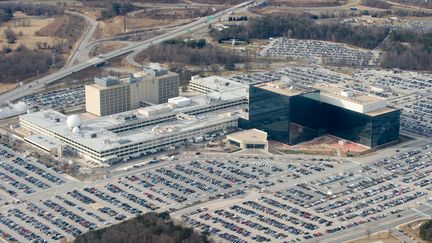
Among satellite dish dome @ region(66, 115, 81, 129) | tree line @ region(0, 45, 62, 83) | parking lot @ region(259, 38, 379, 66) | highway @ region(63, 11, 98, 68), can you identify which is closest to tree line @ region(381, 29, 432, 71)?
parking lot @ region(259, 38, 379, 66)

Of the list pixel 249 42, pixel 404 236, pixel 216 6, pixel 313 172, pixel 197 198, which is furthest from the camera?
pixel 216 6

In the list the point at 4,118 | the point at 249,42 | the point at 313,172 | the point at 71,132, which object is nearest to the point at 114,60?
the point at 249,42

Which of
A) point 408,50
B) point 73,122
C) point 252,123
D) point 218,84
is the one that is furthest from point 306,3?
point 73,122

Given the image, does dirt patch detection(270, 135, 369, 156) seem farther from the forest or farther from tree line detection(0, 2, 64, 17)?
tree line detection(0, 2, 64, 17)

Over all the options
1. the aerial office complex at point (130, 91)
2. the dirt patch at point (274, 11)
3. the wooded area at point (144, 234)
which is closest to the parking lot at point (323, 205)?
the wooded area at point (144, 234)

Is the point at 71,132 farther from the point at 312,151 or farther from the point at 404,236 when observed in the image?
the point at 404,236

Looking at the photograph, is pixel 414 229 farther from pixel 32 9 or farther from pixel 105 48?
pixel 32 9
